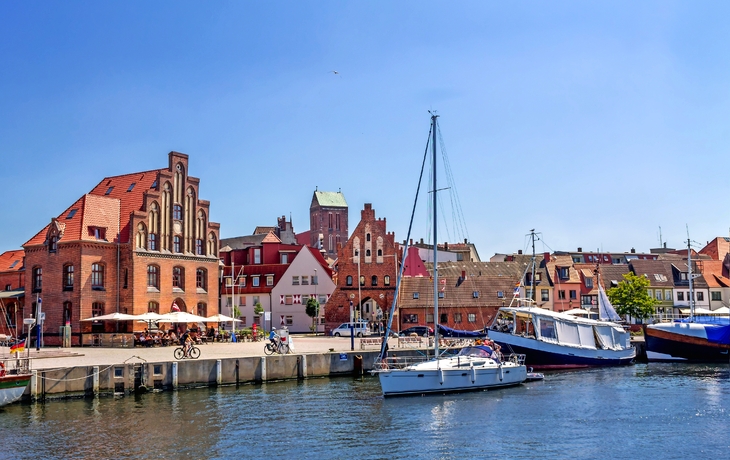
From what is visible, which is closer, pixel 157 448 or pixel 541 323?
pixel 157 448

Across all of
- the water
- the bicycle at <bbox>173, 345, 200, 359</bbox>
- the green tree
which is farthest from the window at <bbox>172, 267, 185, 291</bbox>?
the green tree

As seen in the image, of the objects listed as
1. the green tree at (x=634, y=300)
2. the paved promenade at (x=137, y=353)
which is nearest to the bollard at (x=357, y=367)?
the paved promenade at (x=137, y=353)

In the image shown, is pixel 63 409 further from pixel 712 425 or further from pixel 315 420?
pixel 712 425

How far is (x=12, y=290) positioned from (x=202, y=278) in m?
21.2

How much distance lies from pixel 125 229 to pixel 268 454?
42377 mm

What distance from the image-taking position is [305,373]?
52.0 metres

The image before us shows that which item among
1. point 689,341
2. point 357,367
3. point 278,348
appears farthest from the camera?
point 689,341

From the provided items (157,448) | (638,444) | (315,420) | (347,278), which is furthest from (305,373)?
(347,278)

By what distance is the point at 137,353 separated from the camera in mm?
54469

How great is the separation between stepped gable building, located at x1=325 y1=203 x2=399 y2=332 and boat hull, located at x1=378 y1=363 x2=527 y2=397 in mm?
40388

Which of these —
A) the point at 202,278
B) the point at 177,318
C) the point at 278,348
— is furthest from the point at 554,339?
the point at 202,278

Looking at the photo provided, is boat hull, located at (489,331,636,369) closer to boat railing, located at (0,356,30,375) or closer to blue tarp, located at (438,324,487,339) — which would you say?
blue tarp, located at (438,324,487,339)

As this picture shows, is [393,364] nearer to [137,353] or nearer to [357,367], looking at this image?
[357,367]

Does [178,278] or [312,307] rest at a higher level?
[178,278]
